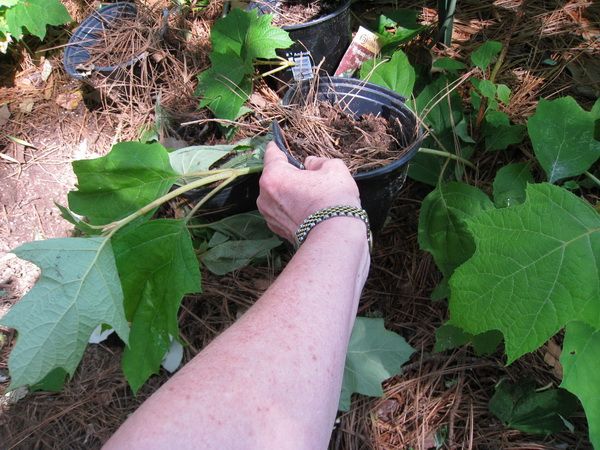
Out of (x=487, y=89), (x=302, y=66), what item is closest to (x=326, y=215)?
(x=487, y=89)

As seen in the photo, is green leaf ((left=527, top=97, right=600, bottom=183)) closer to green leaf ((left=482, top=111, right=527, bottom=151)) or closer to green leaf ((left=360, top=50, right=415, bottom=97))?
green leaf ((left=482, top=111, right=527, bottom=151))

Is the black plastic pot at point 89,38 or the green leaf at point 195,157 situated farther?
the black plastic pot at point 89,38

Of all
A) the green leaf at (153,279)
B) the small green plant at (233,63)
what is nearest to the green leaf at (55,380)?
the green leaf at (153,279)

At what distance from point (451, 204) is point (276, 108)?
0.72 meters

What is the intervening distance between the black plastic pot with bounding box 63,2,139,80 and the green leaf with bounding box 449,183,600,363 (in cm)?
214

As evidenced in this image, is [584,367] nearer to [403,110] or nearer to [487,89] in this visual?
[403,110]

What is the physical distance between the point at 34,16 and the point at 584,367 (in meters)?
3.04

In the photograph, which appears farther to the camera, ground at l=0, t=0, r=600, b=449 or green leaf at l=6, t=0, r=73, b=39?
green leaf at l=6, t=0, r=73, b=39

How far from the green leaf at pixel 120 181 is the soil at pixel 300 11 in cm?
115

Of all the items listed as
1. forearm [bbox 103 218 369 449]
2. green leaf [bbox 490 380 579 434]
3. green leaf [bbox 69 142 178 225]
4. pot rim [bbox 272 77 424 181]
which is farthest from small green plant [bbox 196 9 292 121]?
green leaf [bbox 490 380 579 434]

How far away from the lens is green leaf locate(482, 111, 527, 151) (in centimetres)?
187

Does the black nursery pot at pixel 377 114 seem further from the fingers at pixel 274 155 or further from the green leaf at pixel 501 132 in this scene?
the green leaf at pixel 501 132

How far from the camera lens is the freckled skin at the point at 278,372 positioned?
0.80m

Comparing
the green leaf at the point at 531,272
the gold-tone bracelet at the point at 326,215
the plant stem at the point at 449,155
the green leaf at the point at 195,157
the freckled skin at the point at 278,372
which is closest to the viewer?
the freckled skin at the point at 278,372
